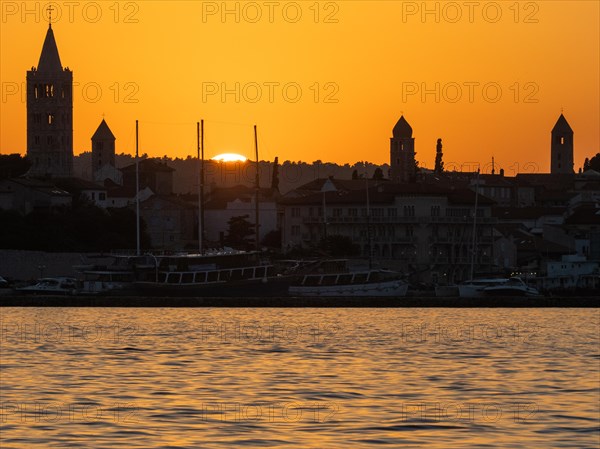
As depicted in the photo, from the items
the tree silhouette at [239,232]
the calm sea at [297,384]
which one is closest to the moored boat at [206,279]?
the calm sea at [297,384]

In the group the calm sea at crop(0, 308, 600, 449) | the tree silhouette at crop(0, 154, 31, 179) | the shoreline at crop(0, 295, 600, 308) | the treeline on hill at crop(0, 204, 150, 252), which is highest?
the tree silhouette at crop(0, 154, 31, 179)

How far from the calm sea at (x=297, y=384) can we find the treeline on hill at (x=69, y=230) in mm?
41060

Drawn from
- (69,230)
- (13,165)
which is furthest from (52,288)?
(13,165)

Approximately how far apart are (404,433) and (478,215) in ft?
312

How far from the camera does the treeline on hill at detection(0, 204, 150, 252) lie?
11756cm

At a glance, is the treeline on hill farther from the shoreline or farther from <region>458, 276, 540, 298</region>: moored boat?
<region>458, 276, 540, 298</region>: moored boat

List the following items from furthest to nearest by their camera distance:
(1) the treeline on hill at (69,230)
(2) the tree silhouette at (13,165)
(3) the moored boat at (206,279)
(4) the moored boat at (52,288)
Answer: (2) the tree silhouette at (13,165) → (1) the treeline on hill at (69,230) → (3) the moored boat at (206,279) → (4) the moored boat at (52,288)

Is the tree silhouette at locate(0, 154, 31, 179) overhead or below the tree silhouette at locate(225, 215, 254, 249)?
overhead

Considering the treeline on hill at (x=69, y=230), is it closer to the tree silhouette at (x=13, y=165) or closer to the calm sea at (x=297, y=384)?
the tree silhouette at (x=13, y=165)

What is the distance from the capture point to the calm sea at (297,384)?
106 feet

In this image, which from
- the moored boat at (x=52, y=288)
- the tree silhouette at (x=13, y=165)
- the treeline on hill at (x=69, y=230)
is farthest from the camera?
the tree silhouette at (x=13, y=165)

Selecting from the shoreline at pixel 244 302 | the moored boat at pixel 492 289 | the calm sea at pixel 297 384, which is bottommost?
the calm sea at pixel 297 384

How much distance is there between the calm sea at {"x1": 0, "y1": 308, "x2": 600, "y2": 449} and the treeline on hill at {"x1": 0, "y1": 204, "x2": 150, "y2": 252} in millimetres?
41060

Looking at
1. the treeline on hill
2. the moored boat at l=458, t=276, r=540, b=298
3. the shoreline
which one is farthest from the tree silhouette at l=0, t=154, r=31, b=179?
the moored boat at l=458, t=276, r=540, b=298
